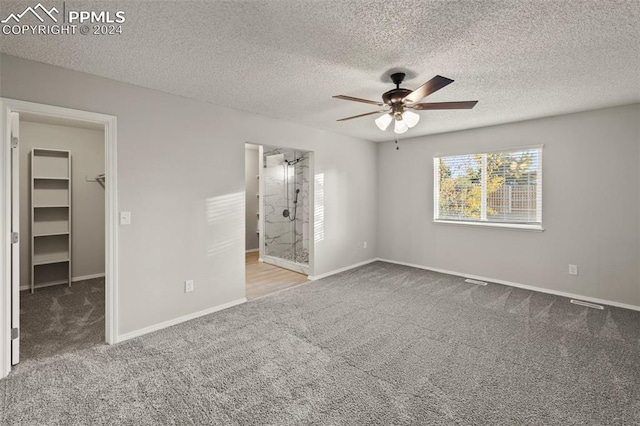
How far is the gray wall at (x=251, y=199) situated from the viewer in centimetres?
737

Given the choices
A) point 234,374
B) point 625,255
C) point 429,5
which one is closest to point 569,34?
point 429,5

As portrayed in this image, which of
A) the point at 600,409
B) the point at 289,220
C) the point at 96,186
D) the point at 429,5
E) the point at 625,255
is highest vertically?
the point at 429,5

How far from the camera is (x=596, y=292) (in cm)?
389

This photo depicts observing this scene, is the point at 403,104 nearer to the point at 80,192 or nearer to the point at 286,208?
the point at 286,208

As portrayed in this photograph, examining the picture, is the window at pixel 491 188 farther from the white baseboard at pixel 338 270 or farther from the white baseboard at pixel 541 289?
the white baseboard at pixel 338 270

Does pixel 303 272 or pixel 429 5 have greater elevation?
pixel 429 5

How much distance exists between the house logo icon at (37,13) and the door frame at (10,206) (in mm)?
712

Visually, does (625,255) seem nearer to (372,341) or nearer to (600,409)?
(600,409)

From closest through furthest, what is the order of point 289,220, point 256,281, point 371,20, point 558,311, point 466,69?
point 371,20 → point 466,69 → point 558,311 → point 256,281 → point 289,220

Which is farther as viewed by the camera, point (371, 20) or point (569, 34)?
point (569, 34)

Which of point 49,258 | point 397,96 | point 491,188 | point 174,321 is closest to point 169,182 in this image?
point 174,321

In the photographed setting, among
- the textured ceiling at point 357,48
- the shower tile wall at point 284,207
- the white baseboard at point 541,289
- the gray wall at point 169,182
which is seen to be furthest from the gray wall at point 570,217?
the gray wall at point 169,182

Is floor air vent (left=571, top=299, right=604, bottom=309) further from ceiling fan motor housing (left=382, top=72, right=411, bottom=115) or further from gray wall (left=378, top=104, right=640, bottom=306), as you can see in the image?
ceiling fan motor housing (left=382, top=72, right=411, bottom=115)

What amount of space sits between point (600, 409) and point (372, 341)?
63.1 inches
